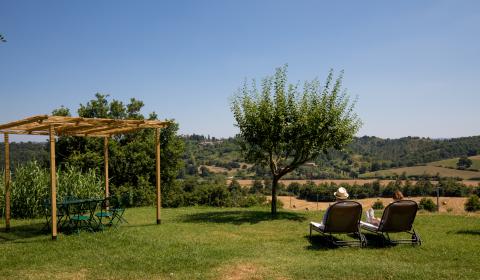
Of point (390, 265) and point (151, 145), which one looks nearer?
point (390, 265)

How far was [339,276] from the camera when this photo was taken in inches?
229

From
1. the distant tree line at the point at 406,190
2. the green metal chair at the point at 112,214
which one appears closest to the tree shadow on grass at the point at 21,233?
the green metal chair at the point at 112,214

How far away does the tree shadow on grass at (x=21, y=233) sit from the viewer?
928 cm

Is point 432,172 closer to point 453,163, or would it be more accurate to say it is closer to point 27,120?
point 453,163

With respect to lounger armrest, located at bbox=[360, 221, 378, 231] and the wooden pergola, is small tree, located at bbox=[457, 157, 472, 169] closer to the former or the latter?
lounger armrest, located at bbox=[360, 221, 378, 231]

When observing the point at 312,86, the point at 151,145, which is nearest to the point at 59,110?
the point at 151,145

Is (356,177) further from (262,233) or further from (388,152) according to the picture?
(262,233)

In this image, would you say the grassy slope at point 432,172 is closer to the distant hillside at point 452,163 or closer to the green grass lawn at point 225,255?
the distant hillside at point 452,163

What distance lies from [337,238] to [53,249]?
609 cm

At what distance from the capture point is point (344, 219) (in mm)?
8062

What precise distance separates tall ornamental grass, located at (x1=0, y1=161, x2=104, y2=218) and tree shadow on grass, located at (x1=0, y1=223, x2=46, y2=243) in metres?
2.07

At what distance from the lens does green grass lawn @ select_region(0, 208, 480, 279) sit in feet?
19.9

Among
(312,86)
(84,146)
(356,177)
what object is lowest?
(356,177)

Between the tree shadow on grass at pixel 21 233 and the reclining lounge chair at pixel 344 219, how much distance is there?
6.93 m
